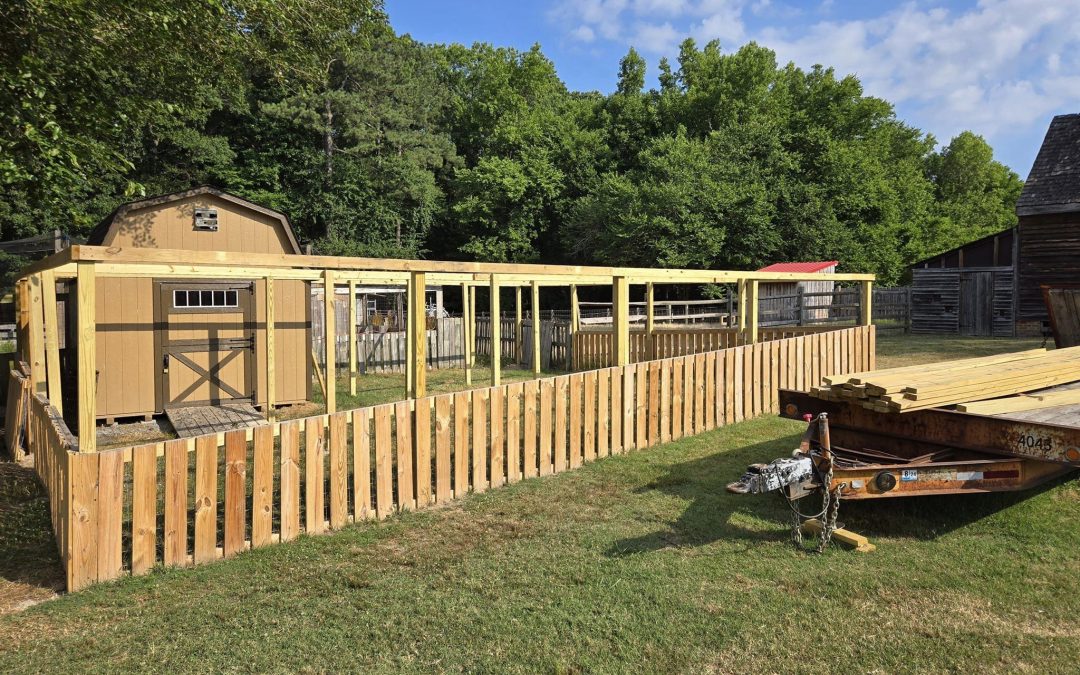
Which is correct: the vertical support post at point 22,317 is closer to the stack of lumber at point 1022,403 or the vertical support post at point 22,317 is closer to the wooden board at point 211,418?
the wooden board at point 211,418

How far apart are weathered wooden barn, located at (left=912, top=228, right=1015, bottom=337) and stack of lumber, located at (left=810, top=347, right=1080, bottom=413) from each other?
70.0ft

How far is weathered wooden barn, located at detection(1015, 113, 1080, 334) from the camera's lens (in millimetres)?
22958

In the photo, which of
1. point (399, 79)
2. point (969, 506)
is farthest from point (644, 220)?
point (969, 506)

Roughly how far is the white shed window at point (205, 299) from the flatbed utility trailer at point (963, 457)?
34.8ft

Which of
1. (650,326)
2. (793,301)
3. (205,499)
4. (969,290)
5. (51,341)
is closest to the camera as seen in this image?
(205,499)

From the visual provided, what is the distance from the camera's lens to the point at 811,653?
3600 mm

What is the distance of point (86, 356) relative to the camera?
17.2 feet

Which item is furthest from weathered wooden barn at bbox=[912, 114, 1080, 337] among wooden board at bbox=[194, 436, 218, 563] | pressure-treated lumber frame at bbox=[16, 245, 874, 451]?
wooden board at bbox=[194, 436, 218, 563]

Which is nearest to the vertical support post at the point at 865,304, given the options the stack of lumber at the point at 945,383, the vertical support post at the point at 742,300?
the vertical support post at the point at 742,300

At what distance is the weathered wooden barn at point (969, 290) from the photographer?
26016 millimetres

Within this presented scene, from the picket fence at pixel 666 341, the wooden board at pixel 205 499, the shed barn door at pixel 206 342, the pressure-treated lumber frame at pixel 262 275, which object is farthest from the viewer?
the picket fence at pixel 666 341

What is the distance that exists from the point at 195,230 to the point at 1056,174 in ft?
86.1

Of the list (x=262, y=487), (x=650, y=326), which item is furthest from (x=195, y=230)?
(x=650, y=326)

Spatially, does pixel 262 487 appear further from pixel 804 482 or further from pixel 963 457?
pixel 963 457
